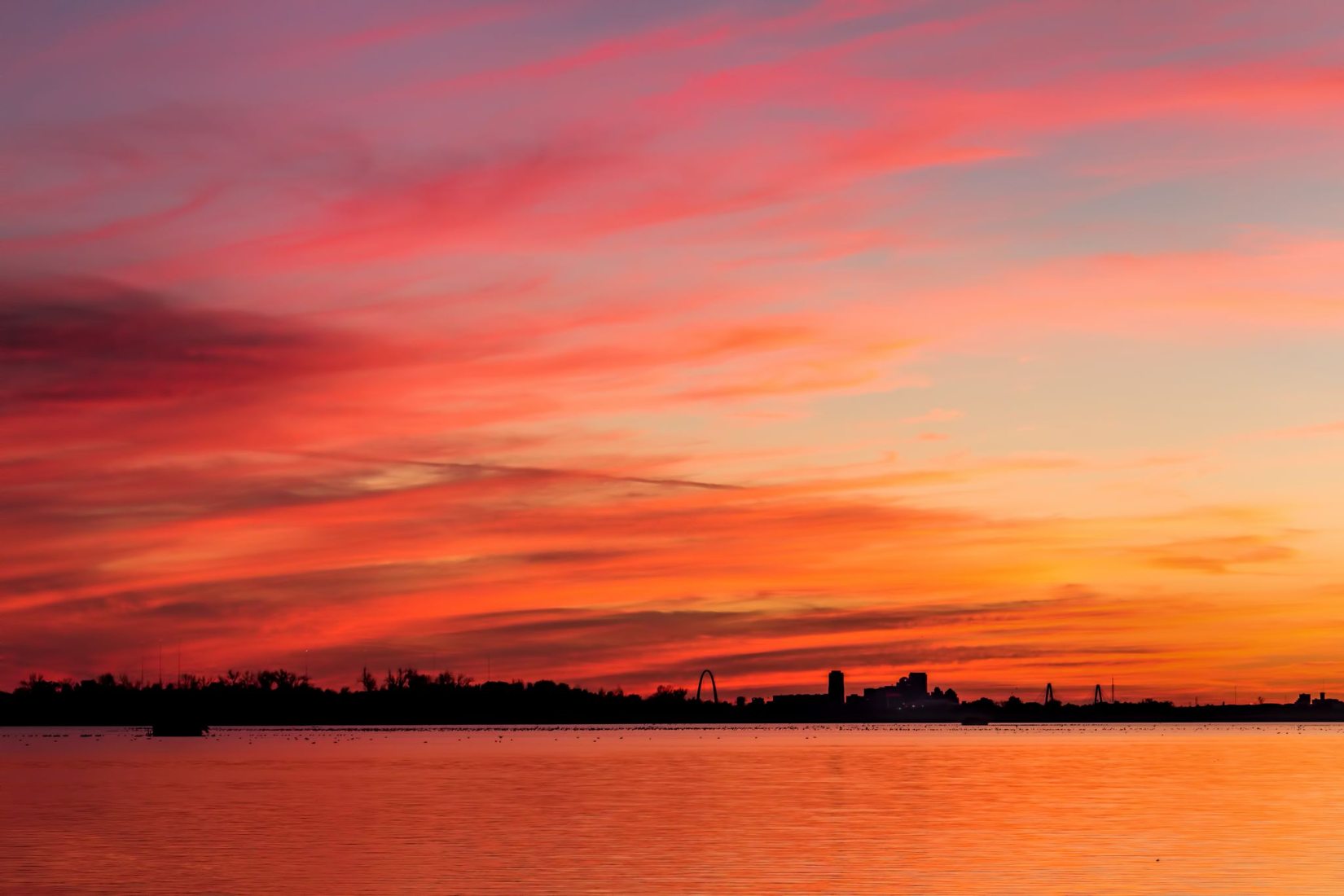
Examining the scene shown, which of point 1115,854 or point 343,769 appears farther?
point 343,769

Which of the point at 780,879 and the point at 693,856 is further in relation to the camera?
the point at 693,856

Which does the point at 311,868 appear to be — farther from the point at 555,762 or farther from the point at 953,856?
the point at 555,762

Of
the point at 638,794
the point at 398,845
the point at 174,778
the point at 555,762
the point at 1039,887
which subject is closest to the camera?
the point at 1039,887

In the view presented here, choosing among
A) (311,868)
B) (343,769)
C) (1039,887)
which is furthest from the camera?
(343,769)

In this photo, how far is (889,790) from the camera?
127375 mm

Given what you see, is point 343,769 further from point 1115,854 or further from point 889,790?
point 1115,854

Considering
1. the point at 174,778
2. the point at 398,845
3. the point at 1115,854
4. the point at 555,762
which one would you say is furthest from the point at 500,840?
the point at 555,762

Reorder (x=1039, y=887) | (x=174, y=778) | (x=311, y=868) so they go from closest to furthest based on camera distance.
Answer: (x=1039, y=887), (x=311, y=868), (x=174, y=778)

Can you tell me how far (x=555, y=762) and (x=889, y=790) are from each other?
77.3m

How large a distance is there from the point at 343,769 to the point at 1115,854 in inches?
4483

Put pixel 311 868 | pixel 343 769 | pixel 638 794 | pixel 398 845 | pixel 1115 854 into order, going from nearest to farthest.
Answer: pixel 311 868 < pixel 1115 854 < pixel 398 845 < pixel 638 794 < pixel 343 769

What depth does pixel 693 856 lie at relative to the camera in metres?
72.4

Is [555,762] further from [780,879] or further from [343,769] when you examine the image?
[780,879]

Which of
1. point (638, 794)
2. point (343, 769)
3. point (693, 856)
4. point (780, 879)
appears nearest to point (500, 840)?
point (693, 856)
